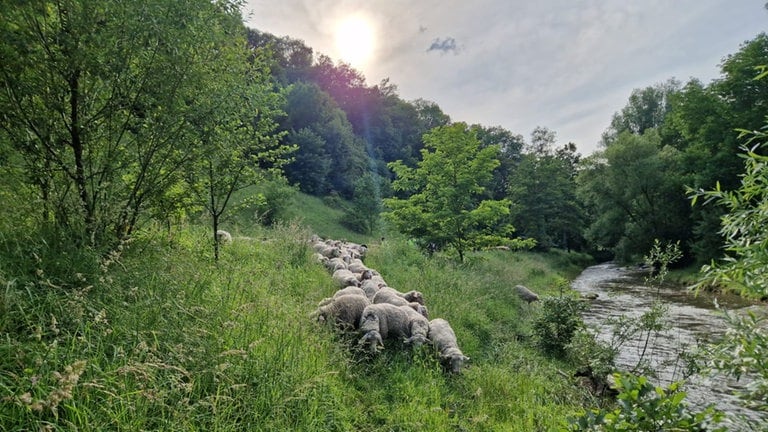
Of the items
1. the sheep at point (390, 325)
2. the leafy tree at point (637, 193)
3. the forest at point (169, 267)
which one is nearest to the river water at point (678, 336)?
the forest at point (169, 267)

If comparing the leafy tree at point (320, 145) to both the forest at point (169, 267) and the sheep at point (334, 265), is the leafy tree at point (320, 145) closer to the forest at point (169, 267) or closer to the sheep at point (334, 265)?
the sheep at point (334, 265)

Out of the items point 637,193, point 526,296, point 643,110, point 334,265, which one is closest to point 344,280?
point 334,265

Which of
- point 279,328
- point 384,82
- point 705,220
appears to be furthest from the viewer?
point 384,82

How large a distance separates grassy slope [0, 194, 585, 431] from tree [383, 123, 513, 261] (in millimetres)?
7204

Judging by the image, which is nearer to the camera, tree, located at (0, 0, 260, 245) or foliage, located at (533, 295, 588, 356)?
tree, located at (0, 0, 260, 245)

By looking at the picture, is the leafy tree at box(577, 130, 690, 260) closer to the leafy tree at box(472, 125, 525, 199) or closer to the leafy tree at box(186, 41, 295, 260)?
the leafy tree at box(186, 41, 295, 260)

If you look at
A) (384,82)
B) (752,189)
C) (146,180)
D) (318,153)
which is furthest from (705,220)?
(384,82)

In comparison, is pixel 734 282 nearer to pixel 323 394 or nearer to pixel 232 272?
pixel 323 394

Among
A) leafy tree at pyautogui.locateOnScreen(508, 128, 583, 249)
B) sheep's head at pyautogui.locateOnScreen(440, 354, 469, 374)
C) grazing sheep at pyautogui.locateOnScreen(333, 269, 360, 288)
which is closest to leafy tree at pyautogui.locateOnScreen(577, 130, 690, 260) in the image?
leafy tree at pyautogui.locateOnScreen(508, 128, 583, 249)

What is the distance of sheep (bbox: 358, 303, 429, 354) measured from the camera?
16.3 feet

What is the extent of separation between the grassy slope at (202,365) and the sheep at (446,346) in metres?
0.16

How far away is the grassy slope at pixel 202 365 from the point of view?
2.27 meters

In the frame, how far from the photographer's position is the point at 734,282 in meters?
2.36

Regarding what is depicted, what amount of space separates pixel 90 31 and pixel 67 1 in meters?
0.28
